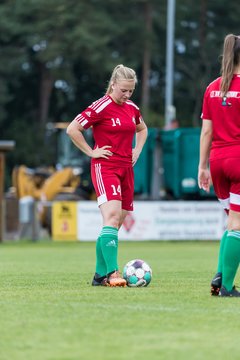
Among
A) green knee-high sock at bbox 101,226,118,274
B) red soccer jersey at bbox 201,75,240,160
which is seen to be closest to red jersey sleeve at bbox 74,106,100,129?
green knee-high sock at bbox 101,226,118,274

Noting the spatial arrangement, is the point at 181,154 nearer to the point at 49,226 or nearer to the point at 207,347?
the point at 49,226

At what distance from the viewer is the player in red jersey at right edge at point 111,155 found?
10.5 meters

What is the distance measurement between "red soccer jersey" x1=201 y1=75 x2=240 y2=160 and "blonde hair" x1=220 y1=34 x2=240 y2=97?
0.06 m

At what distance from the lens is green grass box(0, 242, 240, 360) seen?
6469 mm

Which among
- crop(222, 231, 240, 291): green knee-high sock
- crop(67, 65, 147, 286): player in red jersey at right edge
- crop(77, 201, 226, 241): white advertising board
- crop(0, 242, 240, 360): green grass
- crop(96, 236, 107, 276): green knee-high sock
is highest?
crop(67, 65, 147, 286): player in red jersey at right edge

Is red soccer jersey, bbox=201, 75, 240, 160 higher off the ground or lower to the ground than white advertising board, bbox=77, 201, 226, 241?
higher

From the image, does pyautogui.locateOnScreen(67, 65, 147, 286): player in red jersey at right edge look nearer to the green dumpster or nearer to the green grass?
the green grass

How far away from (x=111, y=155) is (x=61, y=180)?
23.2 m

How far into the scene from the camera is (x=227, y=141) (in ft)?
29.9

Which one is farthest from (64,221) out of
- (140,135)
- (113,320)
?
(113,320)

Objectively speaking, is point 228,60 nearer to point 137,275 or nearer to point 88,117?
point 88,117

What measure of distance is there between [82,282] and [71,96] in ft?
154

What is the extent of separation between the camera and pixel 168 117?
34875mm

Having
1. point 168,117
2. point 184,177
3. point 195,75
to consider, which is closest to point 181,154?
point 184,177
